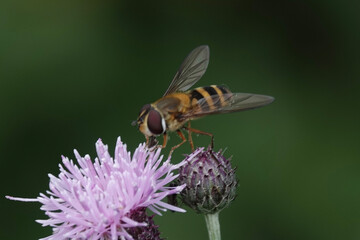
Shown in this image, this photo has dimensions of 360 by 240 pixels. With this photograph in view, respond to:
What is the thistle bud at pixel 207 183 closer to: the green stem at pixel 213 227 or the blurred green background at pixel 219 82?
the green stem at pixel 213 227

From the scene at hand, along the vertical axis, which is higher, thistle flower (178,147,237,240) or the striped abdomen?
the striped abdomen

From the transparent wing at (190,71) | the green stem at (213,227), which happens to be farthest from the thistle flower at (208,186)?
the transparent wing at (190,71)

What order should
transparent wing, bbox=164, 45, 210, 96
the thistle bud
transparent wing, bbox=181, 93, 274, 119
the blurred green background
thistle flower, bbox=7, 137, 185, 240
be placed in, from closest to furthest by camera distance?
thistle flower, bbox=7, 137, 185, 240 → transparent wing, bbox=181, 93, 274, 119 → the thistle bud → transparent wing, bbox=164, 45, 210, 96 → the blurred green background

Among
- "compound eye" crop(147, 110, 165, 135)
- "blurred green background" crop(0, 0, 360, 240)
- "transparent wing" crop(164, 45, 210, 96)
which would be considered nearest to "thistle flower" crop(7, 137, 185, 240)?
"compound eye" crop(147, 110, 165, 135)

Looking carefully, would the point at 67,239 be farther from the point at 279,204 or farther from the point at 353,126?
the point at 353,126

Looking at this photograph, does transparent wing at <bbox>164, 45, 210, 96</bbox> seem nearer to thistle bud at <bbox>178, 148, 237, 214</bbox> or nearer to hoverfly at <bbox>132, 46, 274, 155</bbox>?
hoverfly at <bbox>132, 46, 274, 155</bbox>

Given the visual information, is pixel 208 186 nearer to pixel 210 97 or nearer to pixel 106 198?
pixel 210 97
